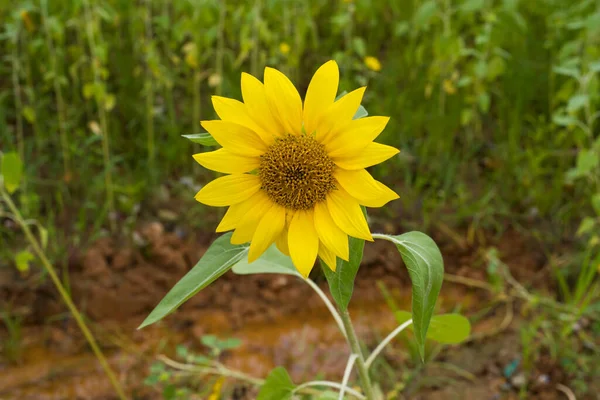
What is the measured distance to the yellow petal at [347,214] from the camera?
664mm

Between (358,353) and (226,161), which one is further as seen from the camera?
(358,353)

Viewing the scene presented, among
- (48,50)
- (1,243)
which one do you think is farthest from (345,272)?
(48,50)

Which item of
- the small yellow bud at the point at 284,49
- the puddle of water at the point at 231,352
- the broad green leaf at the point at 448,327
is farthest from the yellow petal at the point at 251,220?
the small yellow bud at the point at 284,49

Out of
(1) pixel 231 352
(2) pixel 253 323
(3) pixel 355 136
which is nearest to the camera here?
(3) pixel 355 136

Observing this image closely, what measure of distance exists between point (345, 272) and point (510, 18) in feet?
6.33

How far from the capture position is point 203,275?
73cm

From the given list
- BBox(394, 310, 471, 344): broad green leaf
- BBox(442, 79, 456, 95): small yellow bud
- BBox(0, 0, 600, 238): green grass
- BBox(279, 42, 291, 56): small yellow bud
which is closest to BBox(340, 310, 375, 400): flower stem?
BBox(394, 310, 471, 344): broad green leaf

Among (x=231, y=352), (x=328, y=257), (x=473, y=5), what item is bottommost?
(x=231, y=352)

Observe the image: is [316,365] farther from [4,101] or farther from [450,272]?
[4,101]

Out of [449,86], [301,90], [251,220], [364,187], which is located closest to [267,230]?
[251,220]

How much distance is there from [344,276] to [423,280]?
0.32 ft

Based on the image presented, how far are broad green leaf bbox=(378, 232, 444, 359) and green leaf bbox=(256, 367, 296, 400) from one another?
11.8 inches

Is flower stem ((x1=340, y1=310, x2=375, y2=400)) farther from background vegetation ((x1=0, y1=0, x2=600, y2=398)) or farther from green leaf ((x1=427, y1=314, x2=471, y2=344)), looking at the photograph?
background vegetation ((x1=0, y1=0, x2=600, y2=398))

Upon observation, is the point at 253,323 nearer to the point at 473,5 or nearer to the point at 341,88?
the point at 341,88
